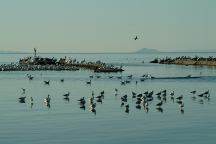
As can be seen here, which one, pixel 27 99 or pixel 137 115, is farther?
pixel 27 99

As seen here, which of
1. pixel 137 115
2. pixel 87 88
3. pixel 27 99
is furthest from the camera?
pixel 87 88

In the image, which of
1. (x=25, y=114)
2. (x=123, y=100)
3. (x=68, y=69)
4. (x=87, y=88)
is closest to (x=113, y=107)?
(x=123, y=100)

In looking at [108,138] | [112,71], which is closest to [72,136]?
[108,138]

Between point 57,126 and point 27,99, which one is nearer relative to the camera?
point 57,126

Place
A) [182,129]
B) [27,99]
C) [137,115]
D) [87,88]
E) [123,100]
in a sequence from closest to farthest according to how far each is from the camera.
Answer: [182,129], [137,115], [123,100], [27,99], [87,88]

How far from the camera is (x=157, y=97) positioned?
5581 cm

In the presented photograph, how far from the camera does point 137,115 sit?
42062 mm

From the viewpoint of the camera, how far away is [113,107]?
4759 cm

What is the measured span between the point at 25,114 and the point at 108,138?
1292 centimetres

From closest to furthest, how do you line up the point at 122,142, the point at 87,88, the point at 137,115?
the point at 122,142 → the point at 137,115 → the point at 87,88

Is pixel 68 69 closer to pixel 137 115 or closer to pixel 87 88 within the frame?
pixel 87 88

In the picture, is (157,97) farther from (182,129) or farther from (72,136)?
(72,136)

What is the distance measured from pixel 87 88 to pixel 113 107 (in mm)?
24056

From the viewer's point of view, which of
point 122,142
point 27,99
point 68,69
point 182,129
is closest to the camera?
point 122,142
